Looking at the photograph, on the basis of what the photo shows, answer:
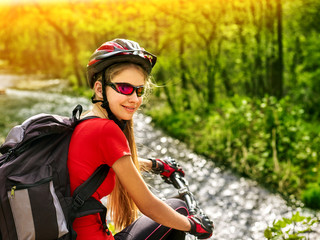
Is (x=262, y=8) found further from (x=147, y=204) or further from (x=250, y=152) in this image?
(x=147, y=204)

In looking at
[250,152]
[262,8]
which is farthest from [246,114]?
[262,8]

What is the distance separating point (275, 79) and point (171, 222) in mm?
8853

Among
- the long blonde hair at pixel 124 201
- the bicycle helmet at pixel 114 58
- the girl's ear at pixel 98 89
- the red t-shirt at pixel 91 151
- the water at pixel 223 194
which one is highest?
the bicycle helmet at pixel 114 58

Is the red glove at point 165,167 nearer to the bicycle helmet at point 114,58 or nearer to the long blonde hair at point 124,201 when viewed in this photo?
the long blonde hair at point 124,201

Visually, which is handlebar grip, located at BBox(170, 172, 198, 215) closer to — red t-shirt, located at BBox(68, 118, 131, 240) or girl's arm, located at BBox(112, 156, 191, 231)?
girl's arm, located at BBox(112, 156, 191, 231)

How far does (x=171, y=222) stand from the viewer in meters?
2.19

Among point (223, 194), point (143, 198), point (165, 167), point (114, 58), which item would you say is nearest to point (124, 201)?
point (165, 167)

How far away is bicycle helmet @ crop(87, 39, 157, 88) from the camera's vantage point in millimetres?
2166

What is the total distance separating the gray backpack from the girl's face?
26cm

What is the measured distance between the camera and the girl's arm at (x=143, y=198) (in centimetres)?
202

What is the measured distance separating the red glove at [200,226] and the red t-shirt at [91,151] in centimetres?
→ 57

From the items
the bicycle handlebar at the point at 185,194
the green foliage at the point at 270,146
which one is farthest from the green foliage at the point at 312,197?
the bicycle handlebar at the point at 185,194

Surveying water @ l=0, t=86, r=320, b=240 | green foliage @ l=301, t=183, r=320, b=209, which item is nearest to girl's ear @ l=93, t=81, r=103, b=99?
water @ l=0, t=86, r=320, b=240

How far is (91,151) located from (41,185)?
33 cm
